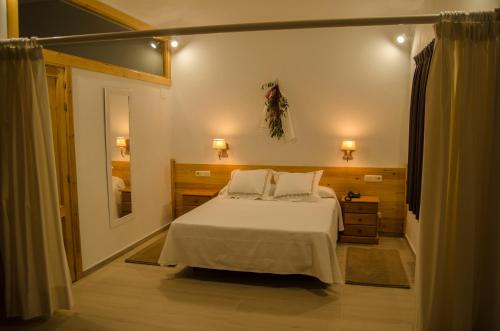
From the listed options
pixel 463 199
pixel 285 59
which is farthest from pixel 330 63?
pixel 463 199

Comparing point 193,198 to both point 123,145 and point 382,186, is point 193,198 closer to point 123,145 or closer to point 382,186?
point 123,145

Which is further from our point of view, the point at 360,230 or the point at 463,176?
the point at 360,230

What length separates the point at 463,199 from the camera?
77.5 inches

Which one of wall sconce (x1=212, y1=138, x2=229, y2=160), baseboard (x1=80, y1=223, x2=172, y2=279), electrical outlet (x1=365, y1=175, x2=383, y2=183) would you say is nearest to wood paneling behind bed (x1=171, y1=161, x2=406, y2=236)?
electrical outlet (x1=365, y1=175, x2=383, y2=183)

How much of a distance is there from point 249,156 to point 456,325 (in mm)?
3832

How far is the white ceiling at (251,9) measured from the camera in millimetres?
4203

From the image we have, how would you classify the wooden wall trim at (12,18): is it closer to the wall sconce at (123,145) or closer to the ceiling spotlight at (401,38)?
the wall sconce at (123,145)

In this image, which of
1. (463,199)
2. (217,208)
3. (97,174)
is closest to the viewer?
(463,199)

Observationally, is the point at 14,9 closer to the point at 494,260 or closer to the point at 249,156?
the point at 249,156

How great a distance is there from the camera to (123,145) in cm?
452

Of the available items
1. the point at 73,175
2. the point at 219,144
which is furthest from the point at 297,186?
the point at 73,175

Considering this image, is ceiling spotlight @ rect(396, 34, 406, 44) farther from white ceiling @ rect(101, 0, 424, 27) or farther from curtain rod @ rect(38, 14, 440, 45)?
curtain rod @ rect(38, 14, 440, 45)

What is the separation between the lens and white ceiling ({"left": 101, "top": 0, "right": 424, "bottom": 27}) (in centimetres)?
420

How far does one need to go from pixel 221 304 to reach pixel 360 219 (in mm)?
2303
